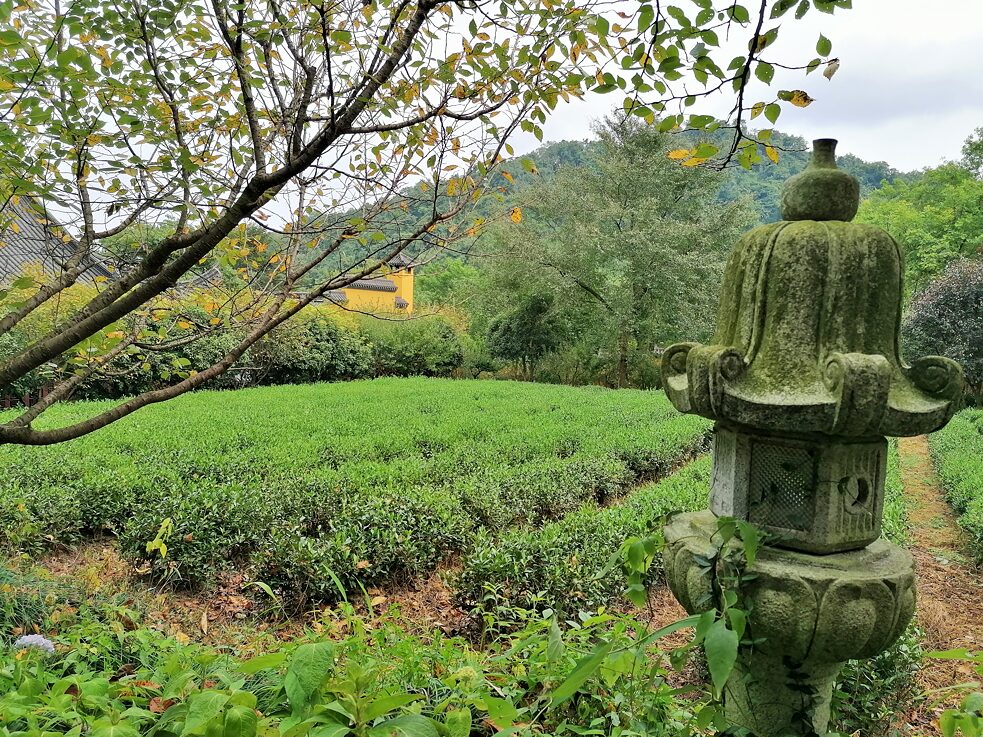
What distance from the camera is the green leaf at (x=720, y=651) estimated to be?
50.9 inches

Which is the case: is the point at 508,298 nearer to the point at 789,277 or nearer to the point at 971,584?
the point at 971,584

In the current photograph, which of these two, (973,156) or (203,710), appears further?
(973,156)

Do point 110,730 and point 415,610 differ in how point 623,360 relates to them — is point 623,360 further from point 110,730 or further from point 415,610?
point 110,730

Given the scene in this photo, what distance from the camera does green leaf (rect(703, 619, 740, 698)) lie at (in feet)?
4.25

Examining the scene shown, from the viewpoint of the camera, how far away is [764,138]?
5.22ft

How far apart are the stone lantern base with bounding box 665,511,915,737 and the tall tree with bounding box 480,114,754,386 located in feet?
59.0

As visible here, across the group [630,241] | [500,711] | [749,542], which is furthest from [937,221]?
[500,711]

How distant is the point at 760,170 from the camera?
26.4m

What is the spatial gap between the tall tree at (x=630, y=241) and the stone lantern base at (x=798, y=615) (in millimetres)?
17980

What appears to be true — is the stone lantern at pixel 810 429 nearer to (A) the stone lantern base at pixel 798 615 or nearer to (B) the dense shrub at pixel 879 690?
(A) the stone lantern base at pixel 798 615

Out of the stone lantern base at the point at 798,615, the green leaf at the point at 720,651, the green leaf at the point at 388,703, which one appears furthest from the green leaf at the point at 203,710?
the stone lantern base at the point at 798,615

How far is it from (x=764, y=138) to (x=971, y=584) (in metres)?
5.40

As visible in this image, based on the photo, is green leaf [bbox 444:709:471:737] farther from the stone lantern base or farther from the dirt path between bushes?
the dirt path between bushes

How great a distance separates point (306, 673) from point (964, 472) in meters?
8.94
